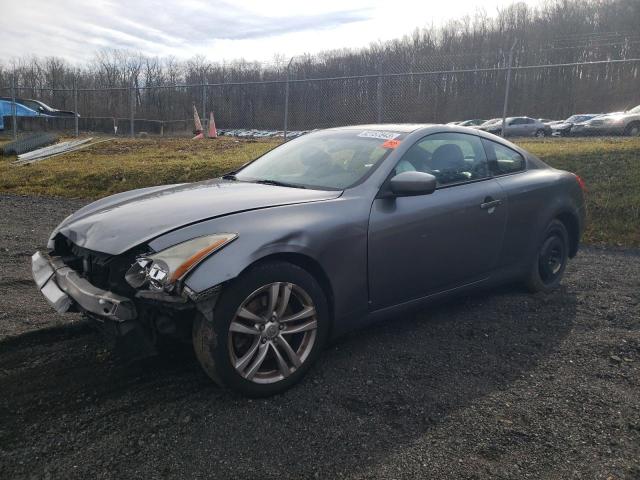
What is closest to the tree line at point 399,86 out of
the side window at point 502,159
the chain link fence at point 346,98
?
the chain link fence at point 346,98

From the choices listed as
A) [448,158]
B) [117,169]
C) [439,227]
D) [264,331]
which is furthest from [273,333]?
[117,169]

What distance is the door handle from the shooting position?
3.98 meters

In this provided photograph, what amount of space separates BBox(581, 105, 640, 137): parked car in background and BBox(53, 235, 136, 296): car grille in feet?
64.6

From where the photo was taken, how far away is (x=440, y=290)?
3783 mm

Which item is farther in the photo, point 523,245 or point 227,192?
point 523,245

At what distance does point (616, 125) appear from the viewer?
20.5 m

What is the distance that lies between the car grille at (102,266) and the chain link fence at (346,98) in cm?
904

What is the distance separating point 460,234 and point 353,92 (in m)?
11.3

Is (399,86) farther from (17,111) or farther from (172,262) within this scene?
(17,111)

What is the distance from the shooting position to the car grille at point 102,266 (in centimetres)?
279

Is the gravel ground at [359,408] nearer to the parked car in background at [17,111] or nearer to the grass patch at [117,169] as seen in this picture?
the grass patch at [117,169]

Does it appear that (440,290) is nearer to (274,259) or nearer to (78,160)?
(274,259)

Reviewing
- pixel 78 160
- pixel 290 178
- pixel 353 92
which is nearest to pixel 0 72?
pixel 78 160

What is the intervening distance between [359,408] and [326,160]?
1.86 m
